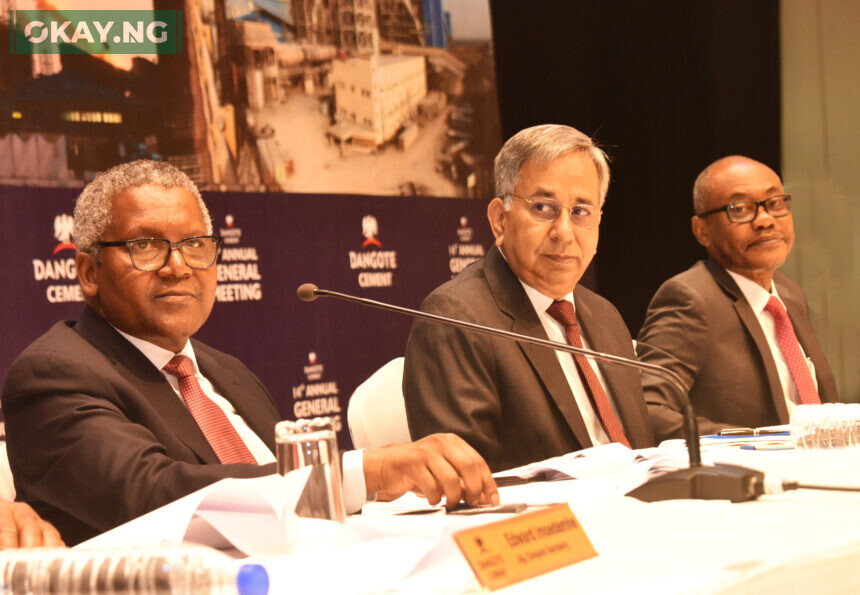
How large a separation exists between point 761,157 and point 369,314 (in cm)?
300

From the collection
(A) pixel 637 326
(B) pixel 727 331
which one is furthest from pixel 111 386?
(A) pixel 637 326

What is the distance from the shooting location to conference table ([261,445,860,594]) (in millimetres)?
1098

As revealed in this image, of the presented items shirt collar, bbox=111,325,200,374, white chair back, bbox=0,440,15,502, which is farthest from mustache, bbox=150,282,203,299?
white chair back, bbox=0,440,15,502

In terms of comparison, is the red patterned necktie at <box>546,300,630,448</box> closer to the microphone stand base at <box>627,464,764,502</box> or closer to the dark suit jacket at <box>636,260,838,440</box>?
the dark suit jacket at <box>636,260,838,440</box>

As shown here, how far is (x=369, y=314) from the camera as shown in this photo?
4.80 metres

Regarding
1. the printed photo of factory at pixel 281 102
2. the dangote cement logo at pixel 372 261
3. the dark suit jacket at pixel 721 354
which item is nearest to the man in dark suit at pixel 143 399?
the printed photo of factory at pixel 281 102

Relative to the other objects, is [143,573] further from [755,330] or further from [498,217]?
[755,330]

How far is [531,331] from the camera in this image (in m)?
2.91

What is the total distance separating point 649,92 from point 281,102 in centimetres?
292

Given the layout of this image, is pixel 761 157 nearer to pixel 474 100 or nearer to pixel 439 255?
pixel 474 100

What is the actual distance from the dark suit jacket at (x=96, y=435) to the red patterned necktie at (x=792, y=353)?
2.42 metres

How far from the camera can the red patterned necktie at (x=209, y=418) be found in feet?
7.48

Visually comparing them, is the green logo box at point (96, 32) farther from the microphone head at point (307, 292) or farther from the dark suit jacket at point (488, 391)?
the microphone head at point (307, 292)

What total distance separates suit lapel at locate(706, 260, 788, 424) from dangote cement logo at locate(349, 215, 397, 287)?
1.52 meters
